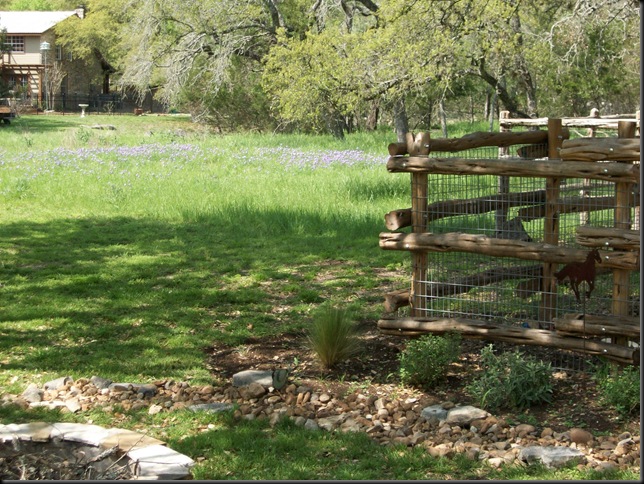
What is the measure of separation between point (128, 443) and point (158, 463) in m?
0.35

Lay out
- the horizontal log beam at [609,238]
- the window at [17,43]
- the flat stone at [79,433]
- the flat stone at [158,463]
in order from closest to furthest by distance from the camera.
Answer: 1. the flat stone at [158,463]
2. the flat stone at [79,433]
3. the horizontal log beam at [609,238]
4. the window at [17,43]

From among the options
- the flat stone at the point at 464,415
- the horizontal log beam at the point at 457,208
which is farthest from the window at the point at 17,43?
the flat stone at the point at 464,415

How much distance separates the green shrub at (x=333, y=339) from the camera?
21.5ft

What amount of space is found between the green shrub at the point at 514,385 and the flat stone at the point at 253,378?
1.47 metres

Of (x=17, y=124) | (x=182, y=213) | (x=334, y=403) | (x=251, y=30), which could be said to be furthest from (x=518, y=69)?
(x=17, y=124)

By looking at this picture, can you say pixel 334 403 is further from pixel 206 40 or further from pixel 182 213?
pixel 206 40

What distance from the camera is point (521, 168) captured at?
637 centimetres

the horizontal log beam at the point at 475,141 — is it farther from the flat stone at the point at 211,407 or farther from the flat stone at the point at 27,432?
the flat stone at the point at 27,432

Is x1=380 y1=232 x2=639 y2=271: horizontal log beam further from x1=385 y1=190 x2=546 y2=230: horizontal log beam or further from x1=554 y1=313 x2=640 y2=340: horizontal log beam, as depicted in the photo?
x1=554 y1=313 x2=640 y2=340: horizontal log beam

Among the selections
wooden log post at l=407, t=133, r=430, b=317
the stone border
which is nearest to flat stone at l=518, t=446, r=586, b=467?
the stone border

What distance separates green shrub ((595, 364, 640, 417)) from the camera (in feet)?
17.6

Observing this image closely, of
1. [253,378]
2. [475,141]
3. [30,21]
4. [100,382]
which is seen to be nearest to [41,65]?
[30,21]

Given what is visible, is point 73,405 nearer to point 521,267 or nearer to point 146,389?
point 146,389

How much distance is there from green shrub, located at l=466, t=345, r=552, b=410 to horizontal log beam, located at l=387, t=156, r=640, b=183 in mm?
1425
